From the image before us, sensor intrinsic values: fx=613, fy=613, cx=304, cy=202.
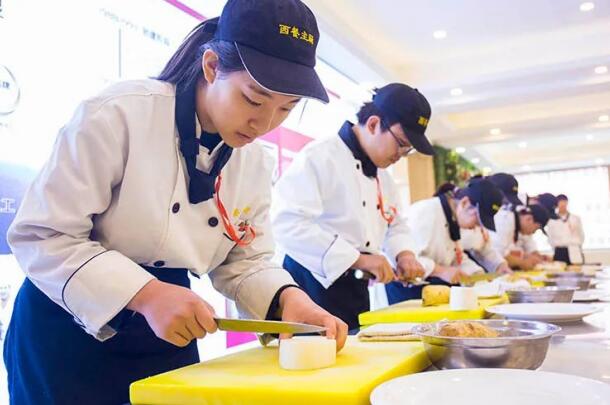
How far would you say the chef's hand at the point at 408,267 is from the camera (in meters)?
2.54

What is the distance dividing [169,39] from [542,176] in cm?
1229

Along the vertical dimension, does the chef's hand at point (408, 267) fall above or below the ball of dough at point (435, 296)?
above

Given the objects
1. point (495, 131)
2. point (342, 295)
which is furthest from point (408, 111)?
point (495, 131)

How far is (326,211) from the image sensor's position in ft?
8.25

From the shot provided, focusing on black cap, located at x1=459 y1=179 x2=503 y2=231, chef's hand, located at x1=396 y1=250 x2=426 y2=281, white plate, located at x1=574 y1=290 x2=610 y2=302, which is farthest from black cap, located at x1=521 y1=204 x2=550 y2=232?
white plate, located at x1=574 y1=290 x2=610 y2=302

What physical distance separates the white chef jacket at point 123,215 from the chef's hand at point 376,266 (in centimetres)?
89

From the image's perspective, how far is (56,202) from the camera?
111 cm

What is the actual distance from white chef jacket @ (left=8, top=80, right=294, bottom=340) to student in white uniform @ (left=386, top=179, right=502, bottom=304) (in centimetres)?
201

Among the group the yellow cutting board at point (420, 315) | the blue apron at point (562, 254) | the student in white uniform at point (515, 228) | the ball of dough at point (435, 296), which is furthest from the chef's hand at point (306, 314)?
the blue apron at point (562, 254)

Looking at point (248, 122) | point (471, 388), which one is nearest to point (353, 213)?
point (248, 122)

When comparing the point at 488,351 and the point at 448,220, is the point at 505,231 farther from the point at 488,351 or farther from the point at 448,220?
the point at 488,351

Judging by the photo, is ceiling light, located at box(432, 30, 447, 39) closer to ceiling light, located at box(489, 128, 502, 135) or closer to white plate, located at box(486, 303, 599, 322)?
ceiling light, located at box(489, 128, 502, 135)

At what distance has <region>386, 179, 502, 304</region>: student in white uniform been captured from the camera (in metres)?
3.57

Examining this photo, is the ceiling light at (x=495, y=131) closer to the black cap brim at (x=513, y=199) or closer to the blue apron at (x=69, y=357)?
the black cap brim at (x=513, y=199)
